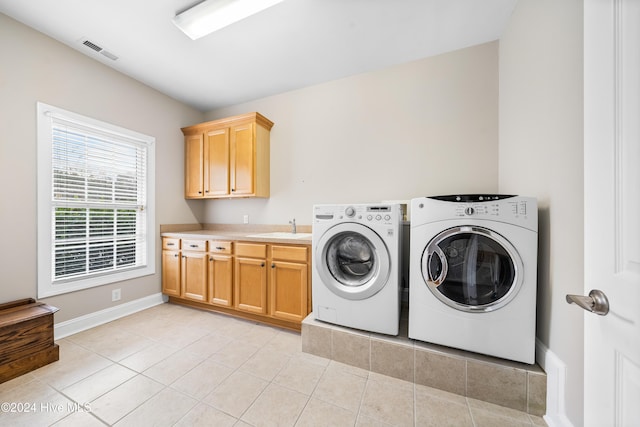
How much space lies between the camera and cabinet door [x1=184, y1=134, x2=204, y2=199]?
3.11 metres

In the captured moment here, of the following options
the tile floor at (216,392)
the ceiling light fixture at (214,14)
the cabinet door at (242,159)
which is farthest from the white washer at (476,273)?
the cabinet door at (242,159)

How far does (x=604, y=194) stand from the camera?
576mm

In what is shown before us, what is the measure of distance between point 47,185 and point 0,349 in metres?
1.28

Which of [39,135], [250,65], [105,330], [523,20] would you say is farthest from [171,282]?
[523,20]

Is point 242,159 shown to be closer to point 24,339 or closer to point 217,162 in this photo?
point 217,162

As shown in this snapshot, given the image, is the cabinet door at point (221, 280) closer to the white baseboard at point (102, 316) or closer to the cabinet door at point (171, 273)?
the cabinet door at point (171, 273)

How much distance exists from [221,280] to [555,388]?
263 cm

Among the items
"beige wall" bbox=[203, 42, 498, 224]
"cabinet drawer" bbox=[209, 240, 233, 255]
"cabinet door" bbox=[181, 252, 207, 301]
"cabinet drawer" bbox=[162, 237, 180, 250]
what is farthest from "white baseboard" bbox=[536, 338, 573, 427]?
"cabinet drawer" bbox=[162, 237, 180, 250]

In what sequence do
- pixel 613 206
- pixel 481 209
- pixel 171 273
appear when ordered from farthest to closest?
pixel 171 273 < pixel 481 209 < pixel 613 206

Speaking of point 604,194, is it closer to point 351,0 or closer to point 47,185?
point 351,0

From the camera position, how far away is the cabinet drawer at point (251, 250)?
2.30 metres

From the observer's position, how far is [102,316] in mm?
2350

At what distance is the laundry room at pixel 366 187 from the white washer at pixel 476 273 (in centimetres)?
2

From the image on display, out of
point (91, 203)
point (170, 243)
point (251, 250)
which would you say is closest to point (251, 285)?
point (251, 250)
